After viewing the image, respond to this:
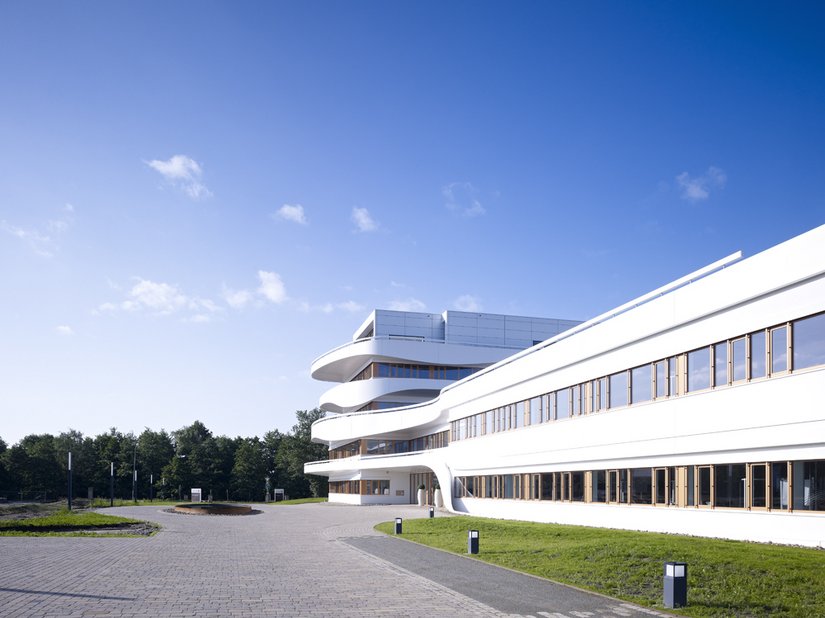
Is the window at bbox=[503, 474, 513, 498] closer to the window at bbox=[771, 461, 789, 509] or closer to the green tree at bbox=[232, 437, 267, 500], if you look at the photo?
the window at bbox=[771, 461, 789, 509]

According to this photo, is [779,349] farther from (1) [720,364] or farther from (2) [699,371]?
(2) [699,371]

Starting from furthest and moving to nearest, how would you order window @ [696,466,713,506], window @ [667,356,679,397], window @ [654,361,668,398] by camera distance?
1. window @ [654,361,668,398]
2. window @ [667,356,679,397]
3. window @ [696,466,713,506]

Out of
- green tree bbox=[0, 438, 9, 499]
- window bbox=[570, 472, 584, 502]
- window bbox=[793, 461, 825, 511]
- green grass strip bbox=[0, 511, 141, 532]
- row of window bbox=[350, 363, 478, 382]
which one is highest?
row of window bbox=[350, 363, 478, 382]

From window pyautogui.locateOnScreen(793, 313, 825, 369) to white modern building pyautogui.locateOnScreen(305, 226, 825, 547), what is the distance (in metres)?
0.04

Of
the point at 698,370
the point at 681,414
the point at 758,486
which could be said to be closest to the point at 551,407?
the point at 681,414

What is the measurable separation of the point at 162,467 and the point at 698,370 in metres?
93.1

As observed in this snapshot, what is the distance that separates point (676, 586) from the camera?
14.9m

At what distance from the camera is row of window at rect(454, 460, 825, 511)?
72.3 ft

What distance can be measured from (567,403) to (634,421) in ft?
21.5

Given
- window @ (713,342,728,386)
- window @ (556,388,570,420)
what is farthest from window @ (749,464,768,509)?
window @ (556,388,570,420)

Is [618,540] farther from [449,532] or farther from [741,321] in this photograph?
[449,532]

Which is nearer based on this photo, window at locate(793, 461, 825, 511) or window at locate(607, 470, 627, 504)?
window at locate(793, 461, 825, 511)

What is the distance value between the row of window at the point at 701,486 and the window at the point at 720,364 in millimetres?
2644

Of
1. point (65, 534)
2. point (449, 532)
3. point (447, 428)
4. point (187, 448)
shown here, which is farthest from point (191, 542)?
point (187, 448)
